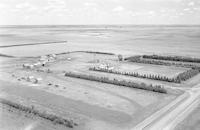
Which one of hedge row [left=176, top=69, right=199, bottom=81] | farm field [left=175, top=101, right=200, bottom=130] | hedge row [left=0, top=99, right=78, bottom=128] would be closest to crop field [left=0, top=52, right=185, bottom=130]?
hedge row [left=0, top=99, right=78, bottom=128]

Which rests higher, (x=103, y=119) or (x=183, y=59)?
(x=183, y=59)

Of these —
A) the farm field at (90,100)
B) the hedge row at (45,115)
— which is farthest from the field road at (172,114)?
the hedge row at (45,115)

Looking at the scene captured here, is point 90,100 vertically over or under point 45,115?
over

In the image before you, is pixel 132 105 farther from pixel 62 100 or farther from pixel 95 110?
pixel 62 100

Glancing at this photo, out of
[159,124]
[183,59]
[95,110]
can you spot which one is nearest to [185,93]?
[159,124]

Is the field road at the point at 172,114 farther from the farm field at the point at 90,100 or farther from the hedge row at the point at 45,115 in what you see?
the hedge row at the point at 45,115

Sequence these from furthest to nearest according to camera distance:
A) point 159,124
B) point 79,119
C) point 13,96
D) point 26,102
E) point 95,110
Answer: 1. point 13,96
2. point 26,102
3. point 95,110
4. point 79,119
5. point 159,124

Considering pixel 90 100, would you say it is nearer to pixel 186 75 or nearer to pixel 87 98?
pixel 87 98

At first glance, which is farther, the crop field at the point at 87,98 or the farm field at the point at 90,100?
the crop field at the point at 87,98

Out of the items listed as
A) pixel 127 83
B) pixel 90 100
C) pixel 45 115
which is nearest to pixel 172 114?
pixel 90 100
